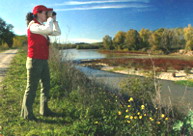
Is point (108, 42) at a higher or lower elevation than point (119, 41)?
lower

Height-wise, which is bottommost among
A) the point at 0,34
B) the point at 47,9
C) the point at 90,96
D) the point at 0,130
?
the point at 0,130

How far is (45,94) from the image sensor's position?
3547mm

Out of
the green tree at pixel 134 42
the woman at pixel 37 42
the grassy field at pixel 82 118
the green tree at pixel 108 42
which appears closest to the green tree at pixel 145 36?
the green tree at pixel 134 42

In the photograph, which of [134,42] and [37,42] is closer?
[37,42]

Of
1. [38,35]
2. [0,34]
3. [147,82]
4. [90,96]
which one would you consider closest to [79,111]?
[90,96]

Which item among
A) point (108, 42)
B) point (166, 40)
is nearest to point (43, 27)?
point (166, 40)

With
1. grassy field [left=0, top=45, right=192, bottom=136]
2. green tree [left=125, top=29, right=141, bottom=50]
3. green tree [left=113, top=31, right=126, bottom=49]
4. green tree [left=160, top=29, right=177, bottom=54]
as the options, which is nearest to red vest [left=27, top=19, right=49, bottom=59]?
grassy field [left=0, top=45, right=192, bottom=136]

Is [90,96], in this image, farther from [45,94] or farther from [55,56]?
[55,56]

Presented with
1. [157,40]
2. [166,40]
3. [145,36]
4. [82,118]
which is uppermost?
[145,36]

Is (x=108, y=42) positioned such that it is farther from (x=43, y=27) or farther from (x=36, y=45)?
(x=43, y=27)

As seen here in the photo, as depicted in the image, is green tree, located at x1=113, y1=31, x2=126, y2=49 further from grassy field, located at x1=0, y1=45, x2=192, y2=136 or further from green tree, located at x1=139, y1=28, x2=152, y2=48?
grassy field, located at x1=0, y1=45, x2=192, y2=136

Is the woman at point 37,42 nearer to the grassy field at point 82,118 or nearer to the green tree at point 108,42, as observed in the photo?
the grassy field at point 82,118

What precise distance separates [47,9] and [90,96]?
2.09 metres

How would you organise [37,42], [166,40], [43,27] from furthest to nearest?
[166,40]
[37,42]
[43,27]
